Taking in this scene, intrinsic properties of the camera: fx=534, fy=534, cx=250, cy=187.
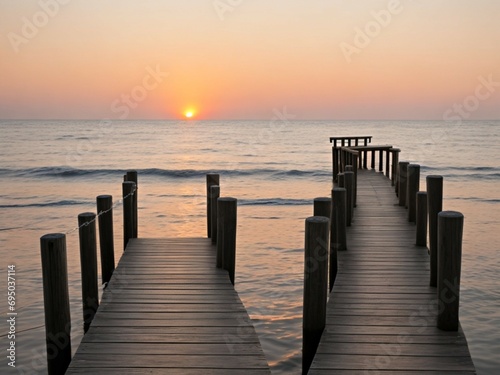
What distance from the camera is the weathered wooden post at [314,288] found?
5.23 meters

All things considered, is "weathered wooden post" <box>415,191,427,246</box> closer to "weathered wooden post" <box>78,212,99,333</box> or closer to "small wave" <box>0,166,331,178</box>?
"weathered wooden post" <box>78,212,99,333</box>

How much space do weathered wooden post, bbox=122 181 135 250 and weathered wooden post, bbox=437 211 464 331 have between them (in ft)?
19.6

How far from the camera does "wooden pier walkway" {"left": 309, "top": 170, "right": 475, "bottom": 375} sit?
15.2 ft

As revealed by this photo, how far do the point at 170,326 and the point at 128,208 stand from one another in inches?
173

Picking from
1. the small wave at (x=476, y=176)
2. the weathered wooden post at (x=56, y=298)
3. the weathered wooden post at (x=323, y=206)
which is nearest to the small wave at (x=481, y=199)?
the small wave at (x=476, y=176)

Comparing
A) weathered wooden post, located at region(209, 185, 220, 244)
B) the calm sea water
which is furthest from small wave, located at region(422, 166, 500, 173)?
weathered wooden post, located at region(209, 185, 220, 244)

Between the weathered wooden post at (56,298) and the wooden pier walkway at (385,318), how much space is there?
8.21 feet

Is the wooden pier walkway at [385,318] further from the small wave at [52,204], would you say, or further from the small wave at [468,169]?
the small wave at [468,169]

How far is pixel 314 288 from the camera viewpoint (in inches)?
209

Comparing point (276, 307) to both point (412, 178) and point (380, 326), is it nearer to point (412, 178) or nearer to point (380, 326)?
point (412, 178)

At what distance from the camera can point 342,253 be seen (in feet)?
26.9

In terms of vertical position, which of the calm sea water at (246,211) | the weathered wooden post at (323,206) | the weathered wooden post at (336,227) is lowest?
the calm sea water at (246,211)

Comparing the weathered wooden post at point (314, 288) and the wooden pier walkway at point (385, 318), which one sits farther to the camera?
the weathered wooden post at point (314, 288)

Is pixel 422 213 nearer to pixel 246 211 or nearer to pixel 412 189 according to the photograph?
pixel 412 189
